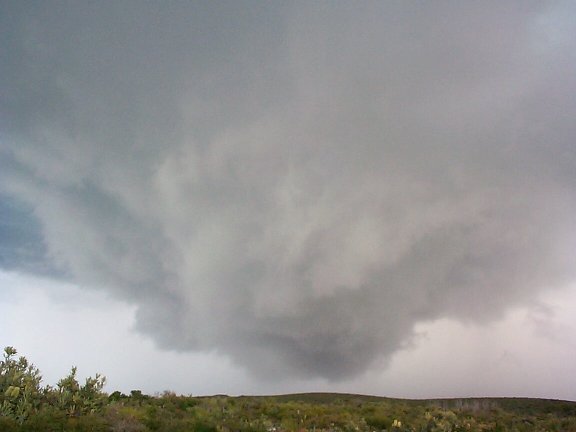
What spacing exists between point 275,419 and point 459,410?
1496cm

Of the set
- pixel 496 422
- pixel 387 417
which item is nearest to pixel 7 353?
pixel 387 417

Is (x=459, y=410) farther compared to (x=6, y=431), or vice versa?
(x=459, y=410)

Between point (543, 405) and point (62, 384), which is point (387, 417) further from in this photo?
point (543, 405)

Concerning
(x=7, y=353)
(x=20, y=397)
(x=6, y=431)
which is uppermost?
(x=7, y=353)

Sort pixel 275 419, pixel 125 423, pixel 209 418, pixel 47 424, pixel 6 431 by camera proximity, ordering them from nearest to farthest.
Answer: pixel 6 431
pixel 47 424
pixel 125 423
pixel 209 418
pixel 275 419

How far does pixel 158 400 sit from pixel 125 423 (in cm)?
1192

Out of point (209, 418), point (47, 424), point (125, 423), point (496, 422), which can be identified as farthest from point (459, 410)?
point (47, 424)

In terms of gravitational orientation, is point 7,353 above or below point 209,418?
above

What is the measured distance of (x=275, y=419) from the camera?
24531 millimetres

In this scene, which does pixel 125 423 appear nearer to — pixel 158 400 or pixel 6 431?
pixel 6 431

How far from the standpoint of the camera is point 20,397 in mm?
15758

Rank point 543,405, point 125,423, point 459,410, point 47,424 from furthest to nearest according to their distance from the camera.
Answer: point 543,405, point 459,410, point 125,423, point 47,424

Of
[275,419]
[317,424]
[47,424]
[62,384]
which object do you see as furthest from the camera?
[275,419]

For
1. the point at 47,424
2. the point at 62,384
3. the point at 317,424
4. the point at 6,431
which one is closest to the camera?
the point at 6,431
